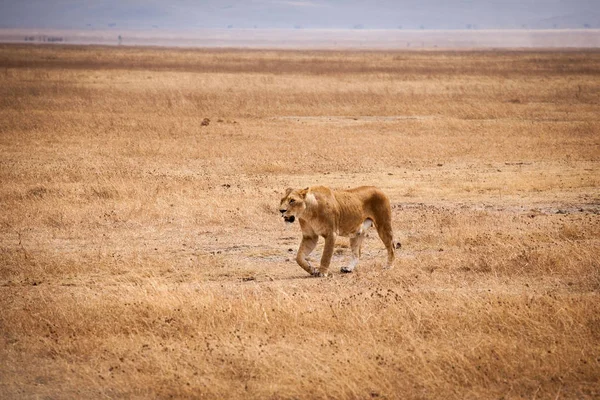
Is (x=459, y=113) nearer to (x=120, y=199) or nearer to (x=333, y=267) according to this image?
(x=120, y=199)

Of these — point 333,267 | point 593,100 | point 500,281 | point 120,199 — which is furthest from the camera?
point 593,100

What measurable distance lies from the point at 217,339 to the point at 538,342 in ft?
10.5

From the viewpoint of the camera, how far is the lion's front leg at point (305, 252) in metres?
10.2

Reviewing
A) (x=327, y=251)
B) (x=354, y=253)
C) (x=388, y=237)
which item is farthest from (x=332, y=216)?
(x=388, y=237)

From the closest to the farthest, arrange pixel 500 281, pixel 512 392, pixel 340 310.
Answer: pixel 512 392, pixel 340 310, pixel 500 281

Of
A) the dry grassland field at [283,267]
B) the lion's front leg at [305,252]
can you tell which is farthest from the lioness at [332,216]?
the dry grassland field at [283,267]

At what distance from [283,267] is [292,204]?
1.49 m

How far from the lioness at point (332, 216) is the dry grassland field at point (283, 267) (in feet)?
1.10

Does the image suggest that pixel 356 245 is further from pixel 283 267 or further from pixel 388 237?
pixel 283 267

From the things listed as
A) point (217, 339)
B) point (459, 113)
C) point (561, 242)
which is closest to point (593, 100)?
point (459, 113)

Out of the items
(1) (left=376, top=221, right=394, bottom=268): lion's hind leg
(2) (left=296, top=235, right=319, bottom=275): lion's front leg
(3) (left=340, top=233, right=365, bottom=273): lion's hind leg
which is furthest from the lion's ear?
(1) (left=376, top=221, right=394, bottom=268): lion's hind leg

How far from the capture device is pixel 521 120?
28797 mm

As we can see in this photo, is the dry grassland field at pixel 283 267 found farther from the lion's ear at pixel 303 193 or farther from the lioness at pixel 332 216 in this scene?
the lion's ear at pixel 303 193

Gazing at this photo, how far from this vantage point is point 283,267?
10984 mm
